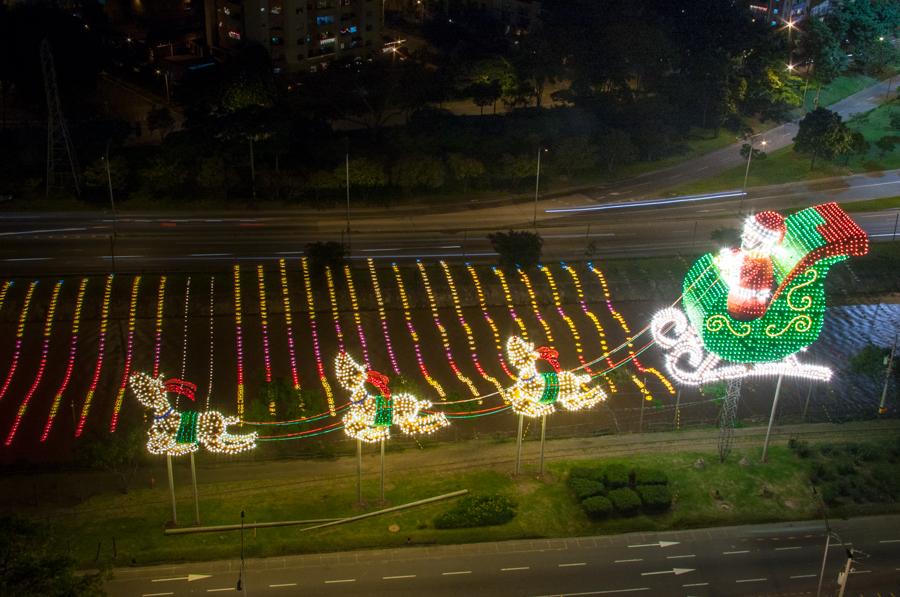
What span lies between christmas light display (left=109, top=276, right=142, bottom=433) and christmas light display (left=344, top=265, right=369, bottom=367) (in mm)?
16969

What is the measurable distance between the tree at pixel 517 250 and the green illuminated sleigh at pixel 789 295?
25.3 m

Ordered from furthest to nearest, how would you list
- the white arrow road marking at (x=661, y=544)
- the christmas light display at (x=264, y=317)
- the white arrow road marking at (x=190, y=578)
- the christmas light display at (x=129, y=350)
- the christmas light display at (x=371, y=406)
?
the christmas light display at (x=264, y=317) < the christmas light display at (x=129, y=350) < the white arrow road marking at (x=661, y=544) < the christmas light display at (x=371, y=406) < the white arrow road marking at (x=190, y=578)

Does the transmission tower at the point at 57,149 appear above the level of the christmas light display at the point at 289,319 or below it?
above

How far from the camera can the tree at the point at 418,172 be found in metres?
100

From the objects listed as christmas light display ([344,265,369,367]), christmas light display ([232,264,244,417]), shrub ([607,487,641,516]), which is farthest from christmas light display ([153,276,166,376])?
shrub ([607,487,641,516])

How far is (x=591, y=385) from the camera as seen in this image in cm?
6812

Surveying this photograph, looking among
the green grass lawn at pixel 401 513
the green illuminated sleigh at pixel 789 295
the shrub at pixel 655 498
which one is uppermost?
the green illuminated sleigh at pixel 789 295

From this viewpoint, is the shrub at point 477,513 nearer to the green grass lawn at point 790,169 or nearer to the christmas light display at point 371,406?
the christmas light display at point 371,406

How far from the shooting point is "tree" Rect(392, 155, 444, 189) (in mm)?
100000

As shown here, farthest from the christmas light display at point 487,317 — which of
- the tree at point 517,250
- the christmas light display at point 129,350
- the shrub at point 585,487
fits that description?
the christmas light display at point 129,350

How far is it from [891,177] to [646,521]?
247 feet

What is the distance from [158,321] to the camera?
249ft

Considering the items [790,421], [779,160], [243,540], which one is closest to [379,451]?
[243,540]

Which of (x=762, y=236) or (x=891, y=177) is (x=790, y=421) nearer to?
(x=762, y=236)
